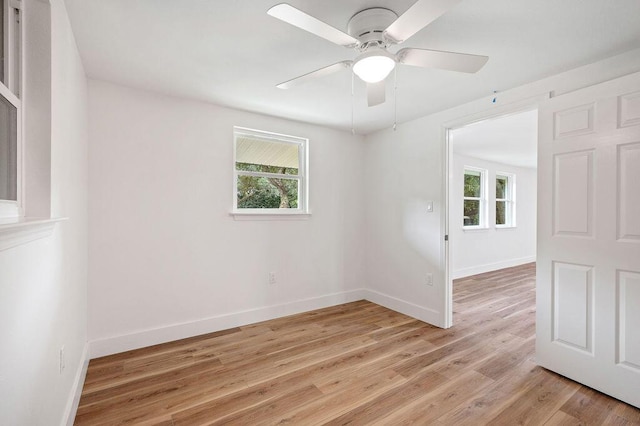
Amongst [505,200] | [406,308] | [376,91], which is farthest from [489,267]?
[376,91]

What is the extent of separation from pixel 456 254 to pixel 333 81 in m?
4.32

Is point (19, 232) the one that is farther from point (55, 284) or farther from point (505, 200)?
point (505, 200)

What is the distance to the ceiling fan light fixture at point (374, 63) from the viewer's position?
4.75 feet

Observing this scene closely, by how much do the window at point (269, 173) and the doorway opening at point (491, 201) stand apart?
92.4 inches

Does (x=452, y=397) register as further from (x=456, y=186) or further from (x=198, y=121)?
(x=456, y=186)

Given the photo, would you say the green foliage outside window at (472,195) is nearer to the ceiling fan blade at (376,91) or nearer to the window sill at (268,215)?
the window sill at (268,215)

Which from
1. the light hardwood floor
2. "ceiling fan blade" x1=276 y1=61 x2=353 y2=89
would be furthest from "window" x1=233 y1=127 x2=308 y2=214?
"ceiling fan blade" x1=276 y1=61 x2=353 y2=89

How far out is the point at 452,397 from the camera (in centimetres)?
194

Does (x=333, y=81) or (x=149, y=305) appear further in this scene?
(x=149, y=305)

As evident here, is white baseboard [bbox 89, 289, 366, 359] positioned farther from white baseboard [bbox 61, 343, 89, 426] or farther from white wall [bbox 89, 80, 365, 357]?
white baseboard [bbox 61, 343, 89, 426]

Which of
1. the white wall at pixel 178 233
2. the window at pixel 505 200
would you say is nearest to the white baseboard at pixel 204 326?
the white wall at pixel 178 233

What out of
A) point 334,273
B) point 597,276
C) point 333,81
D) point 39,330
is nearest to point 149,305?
point 39,330

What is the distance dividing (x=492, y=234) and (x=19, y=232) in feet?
22.3

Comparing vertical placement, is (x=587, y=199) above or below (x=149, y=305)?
above
